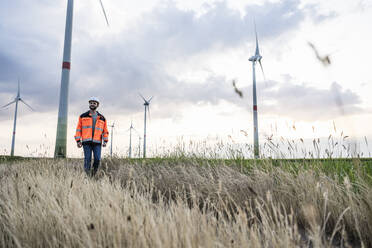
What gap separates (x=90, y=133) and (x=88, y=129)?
0.16 m

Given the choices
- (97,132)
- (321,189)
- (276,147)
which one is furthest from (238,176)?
(97,132)

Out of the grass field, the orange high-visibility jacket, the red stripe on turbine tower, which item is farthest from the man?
the red stripe on turbine tower

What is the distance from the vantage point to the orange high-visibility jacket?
9195 millimetres

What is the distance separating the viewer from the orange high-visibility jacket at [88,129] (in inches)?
362

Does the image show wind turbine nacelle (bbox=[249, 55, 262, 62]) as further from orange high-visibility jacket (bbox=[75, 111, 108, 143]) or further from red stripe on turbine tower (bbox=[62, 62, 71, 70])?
orange high-visibility jacket (bbox=[75, 111, 108, 143])

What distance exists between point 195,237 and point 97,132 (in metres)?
7.80

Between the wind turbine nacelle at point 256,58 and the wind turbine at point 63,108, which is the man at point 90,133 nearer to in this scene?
the wind turbine at point 63,108

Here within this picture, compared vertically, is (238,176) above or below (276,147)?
below

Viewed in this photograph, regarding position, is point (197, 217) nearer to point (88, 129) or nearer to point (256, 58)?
point (88, 129)

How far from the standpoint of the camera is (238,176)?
630 cm

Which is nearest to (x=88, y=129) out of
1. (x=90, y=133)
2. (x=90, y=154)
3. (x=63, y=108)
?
(x=90, y=133)

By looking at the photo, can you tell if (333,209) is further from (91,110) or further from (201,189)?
(91,110)

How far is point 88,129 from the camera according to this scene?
9.20 metres

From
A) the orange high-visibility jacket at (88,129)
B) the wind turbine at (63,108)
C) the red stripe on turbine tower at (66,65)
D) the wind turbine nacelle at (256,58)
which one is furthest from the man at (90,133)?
the wind turbine nacelle at (256,58)
